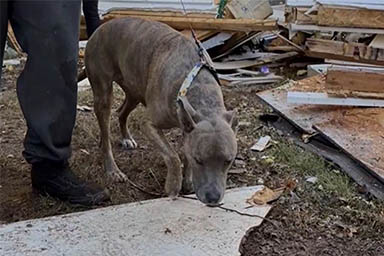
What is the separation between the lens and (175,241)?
2.81 meters

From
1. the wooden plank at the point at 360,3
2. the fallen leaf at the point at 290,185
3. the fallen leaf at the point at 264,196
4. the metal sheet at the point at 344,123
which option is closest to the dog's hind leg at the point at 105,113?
the fallen leaf at the point at 264,196

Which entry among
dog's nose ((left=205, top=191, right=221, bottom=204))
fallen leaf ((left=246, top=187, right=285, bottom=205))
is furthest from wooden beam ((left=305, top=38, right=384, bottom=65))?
dog's nose ((left=205, top=191, right=221, bottom=204))

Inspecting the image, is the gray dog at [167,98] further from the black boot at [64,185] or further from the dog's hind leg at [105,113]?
the black boot at [64,185]

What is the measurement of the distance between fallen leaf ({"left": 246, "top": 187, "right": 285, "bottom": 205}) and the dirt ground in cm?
4

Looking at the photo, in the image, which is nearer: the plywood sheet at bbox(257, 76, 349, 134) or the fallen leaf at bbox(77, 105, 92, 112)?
the plywood sheet at bbox(257, 76, 349, 134)

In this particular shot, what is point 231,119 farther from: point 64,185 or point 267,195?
point 64,185

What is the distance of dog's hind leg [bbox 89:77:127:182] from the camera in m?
3.60

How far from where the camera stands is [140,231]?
288 centimetres

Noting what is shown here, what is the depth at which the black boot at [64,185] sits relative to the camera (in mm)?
3215

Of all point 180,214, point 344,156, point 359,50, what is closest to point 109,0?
point 359,50

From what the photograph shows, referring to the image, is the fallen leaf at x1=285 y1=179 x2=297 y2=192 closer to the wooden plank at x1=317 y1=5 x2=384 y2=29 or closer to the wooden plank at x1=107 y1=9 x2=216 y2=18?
the wooden plank at x1=317 y1=5 x2=384 y2=29

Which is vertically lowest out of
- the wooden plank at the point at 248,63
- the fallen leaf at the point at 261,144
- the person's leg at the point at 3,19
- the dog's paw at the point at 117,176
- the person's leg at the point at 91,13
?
the wooden plank at the point at 248,63

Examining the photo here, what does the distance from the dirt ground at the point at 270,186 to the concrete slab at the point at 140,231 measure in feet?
0.41

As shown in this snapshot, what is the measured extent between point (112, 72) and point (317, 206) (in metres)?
1.30
